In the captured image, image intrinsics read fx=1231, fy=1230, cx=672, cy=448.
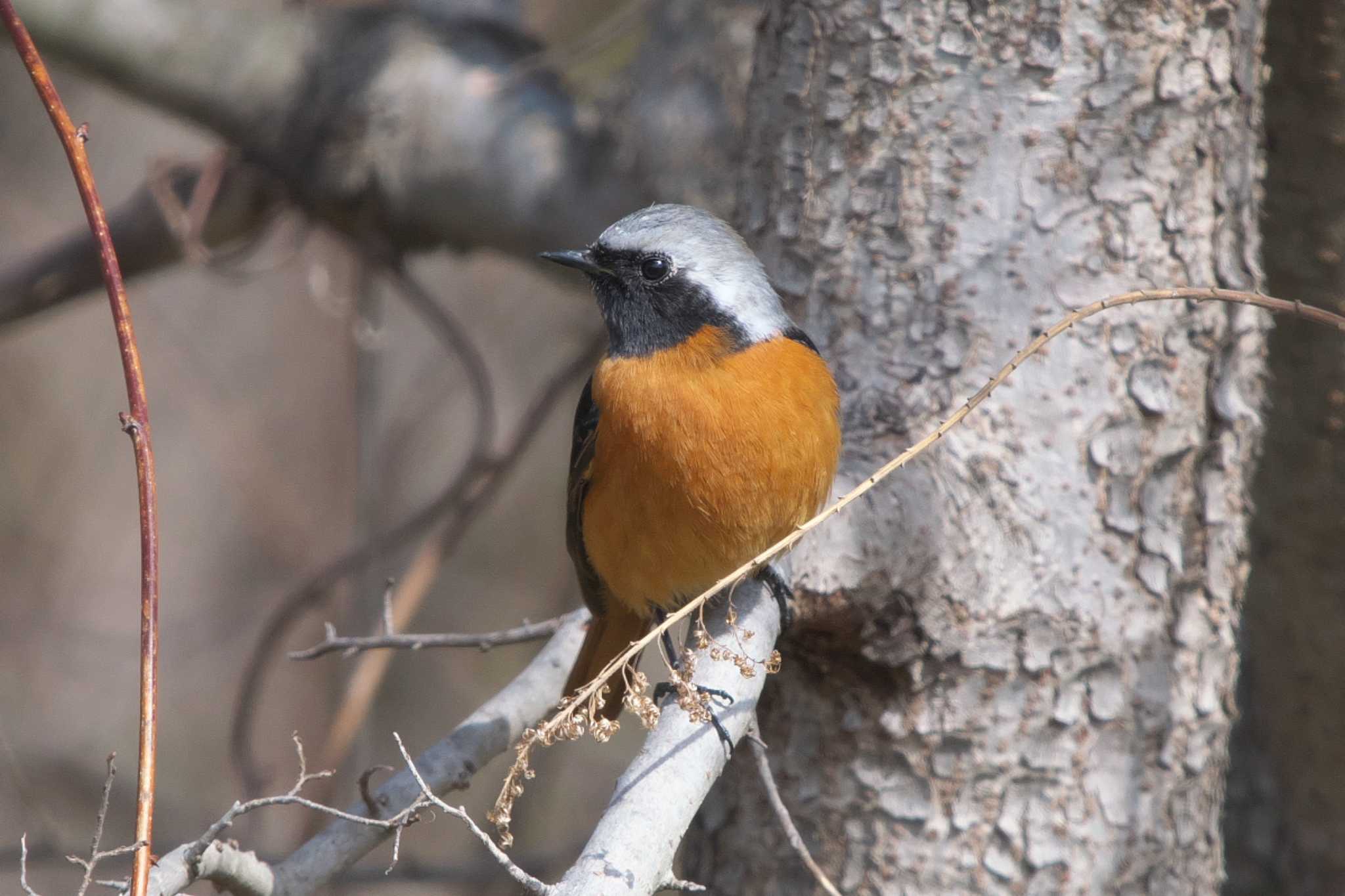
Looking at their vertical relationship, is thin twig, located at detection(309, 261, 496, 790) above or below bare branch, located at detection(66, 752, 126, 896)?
below

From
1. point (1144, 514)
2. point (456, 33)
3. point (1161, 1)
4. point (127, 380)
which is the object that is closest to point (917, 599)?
point (1144, 514)

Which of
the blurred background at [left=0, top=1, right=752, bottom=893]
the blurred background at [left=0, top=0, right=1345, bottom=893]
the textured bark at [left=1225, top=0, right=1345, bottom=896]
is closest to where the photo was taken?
the textured bark at [left=1225, top=0, right=1345, bottom=896]

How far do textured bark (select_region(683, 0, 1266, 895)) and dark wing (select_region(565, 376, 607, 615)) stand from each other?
0.53 meters

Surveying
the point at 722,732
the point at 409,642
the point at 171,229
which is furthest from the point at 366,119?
the point at 722,732

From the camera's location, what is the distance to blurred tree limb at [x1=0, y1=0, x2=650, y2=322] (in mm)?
4016

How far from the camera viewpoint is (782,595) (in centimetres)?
253

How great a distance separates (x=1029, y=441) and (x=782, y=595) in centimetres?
66

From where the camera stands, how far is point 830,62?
2.84 meters

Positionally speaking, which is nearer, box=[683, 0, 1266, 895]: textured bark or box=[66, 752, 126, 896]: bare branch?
box=[66, 752, 126, 896]: bare branch

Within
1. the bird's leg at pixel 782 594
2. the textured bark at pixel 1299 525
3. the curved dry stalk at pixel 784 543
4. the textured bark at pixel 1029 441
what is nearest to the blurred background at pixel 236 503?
the textured bark at pixel 1299 525

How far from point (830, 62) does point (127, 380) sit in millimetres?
1781

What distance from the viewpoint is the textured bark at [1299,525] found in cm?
316

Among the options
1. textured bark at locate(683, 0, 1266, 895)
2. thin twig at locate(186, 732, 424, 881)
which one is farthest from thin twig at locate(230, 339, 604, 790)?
thin twig at locate(186, 732, 424, 881)

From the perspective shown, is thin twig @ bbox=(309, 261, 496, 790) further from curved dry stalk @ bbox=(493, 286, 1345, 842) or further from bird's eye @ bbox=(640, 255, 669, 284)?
curved dry stalk @ bbox=(493, 286, 1345, 842)
